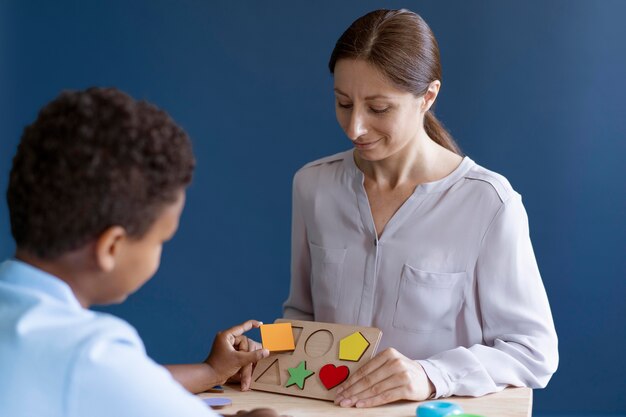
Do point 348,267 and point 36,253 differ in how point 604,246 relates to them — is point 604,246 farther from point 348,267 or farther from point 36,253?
point 36,253

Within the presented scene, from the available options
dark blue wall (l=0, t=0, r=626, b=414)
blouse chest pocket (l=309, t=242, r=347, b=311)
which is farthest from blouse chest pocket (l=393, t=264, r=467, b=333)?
dark blue wall (l=0, t=0, r=626, b=414)

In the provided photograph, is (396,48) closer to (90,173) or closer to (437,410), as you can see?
(437,410)

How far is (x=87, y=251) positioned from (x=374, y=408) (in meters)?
0.76

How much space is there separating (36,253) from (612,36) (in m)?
2.94

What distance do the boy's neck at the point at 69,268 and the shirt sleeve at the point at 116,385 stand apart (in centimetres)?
12

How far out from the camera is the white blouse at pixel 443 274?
1.84 meters

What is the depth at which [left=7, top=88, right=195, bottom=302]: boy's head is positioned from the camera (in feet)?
3.32

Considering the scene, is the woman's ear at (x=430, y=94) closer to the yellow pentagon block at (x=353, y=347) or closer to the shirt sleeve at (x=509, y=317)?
the shirt sleeve at (x=509, y=317)

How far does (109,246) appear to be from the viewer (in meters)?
1.05

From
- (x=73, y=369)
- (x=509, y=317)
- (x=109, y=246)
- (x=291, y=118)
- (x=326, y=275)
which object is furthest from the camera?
(x=291, y=118)

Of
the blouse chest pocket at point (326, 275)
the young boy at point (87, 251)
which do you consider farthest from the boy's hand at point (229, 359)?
the young boy at point (87, 251)

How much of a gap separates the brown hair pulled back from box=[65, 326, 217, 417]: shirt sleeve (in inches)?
44.1

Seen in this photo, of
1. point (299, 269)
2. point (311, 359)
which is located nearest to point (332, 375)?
point (311, 359)

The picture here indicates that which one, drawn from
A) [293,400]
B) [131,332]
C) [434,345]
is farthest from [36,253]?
[434,345]
